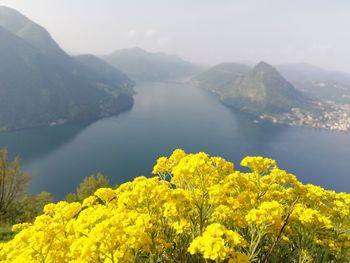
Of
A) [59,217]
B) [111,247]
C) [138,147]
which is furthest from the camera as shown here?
[138,147]

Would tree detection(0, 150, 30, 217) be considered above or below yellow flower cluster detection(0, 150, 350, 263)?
below

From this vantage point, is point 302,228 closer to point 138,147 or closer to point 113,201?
point 113,201

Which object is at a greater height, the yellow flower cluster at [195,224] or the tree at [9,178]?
the yellow flower cluster at [195,224]

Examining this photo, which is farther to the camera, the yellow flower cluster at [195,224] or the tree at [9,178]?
the tree at [9,178]

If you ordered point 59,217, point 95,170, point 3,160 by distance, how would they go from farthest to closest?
point 95,170 < point 3,160 < point 59,217

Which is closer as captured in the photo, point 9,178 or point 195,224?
point 195,224

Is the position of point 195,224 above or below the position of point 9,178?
above

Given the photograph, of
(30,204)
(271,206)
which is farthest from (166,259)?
(30,204)

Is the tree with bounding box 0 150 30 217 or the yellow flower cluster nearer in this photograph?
the yellow flower cluster
